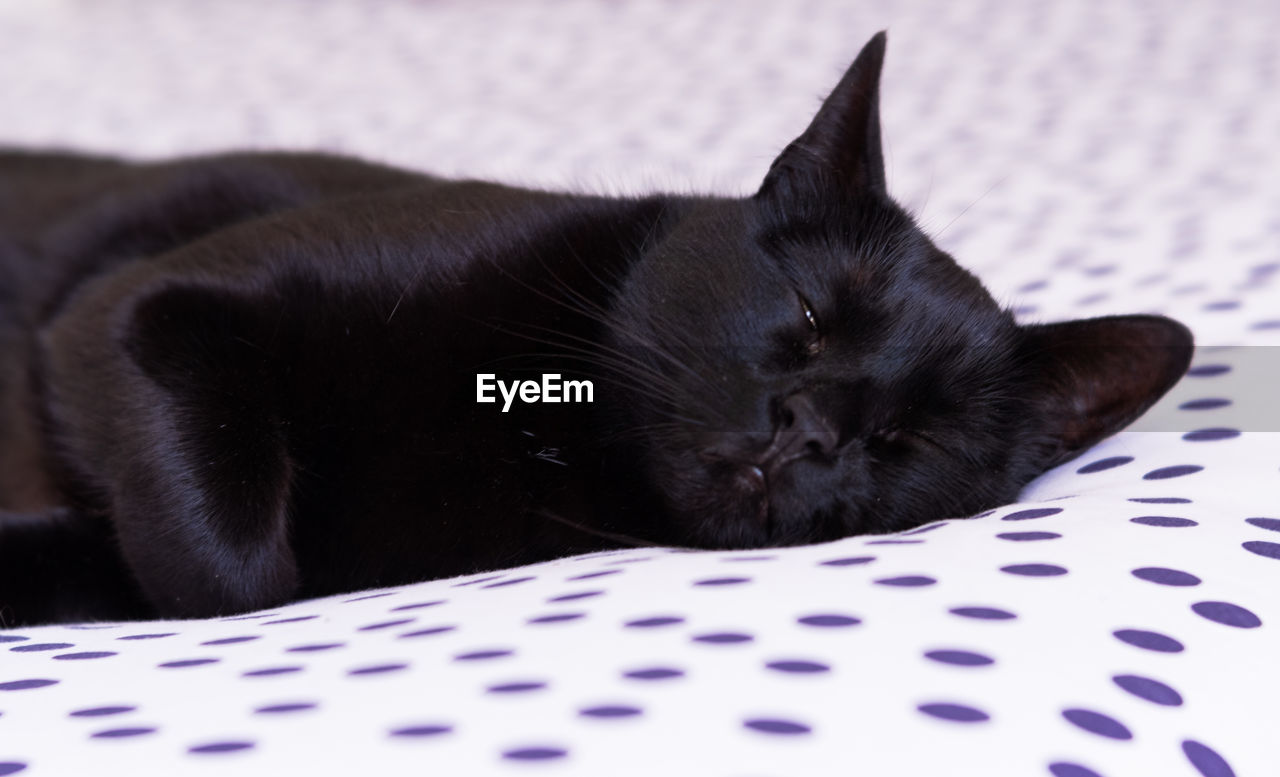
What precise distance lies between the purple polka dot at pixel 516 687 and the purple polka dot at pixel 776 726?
0.37 feet

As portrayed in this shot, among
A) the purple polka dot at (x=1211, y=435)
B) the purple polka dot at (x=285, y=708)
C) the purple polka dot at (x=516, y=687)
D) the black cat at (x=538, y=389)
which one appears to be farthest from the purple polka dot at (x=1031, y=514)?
the purple polka dot at (x=285, y=708)

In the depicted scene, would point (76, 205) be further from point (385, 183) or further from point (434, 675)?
point (434, 675)

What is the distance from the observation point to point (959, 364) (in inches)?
39.1

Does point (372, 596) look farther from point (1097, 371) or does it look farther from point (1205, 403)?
point (1205, 403)

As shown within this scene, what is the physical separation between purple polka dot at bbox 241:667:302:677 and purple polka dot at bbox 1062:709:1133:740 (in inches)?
16.6

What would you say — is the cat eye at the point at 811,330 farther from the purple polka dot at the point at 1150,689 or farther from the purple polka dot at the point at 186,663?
the purple polka dot at the point at 186,663

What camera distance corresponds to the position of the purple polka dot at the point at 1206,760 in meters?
0.59

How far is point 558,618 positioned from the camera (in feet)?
2.21

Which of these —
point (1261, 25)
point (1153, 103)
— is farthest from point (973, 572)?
point (1261, 25)

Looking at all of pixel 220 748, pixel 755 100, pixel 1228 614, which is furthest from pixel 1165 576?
pixel 755 100

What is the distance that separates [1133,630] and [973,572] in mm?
95

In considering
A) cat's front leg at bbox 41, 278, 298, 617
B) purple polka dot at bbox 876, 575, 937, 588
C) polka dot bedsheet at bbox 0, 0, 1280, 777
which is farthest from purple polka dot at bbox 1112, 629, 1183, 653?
→ cat's front leg at bbox 41, 278, 298, 617

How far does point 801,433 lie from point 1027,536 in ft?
0.61

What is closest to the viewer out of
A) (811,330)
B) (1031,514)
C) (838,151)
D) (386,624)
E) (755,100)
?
(386,624)
